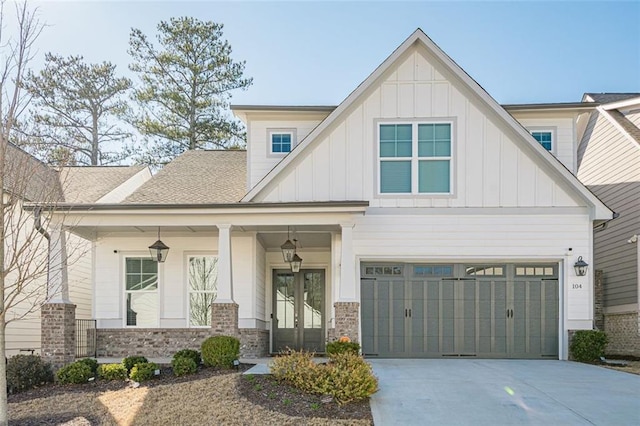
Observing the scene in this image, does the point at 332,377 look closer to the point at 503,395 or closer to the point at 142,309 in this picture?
the point at 503,395

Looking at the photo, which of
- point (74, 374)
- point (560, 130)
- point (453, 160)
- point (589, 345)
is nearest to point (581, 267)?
point (589, 345)

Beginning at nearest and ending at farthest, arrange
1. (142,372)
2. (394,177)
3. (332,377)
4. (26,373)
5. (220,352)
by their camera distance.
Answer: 1. (332,377)
2. (142,372)
3. (26,373)
4. (220,352)
5. (394,177)

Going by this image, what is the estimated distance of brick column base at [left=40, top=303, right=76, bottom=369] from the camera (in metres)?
10.8

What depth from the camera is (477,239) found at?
41.0ft

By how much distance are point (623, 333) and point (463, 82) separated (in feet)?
26.3

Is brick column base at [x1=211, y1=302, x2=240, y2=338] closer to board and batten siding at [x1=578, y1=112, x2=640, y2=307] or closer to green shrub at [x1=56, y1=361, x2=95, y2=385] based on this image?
green shrub at [x1=56, y1=361, x2=95, y2=385]

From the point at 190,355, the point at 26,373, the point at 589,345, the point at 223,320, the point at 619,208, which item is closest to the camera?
the point at 26,373

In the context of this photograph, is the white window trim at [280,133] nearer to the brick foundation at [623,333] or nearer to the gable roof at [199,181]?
the gable roof at [199,181]

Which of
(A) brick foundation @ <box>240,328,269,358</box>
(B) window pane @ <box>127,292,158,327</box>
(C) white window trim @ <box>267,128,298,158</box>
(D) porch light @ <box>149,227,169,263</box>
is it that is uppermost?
(C) white window trim @ <box>267,128,298,158</box>

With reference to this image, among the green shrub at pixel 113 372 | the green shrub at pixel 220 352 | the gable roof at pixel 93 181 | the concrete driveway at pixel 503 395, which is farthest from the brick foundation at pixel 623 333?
the gable roof at pixel 93 181

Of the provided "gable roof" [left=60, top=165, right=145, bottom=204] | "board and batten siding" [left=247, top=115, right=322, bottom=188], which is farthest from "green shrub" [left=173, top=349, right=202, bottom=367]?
"gable roof" [left=60, top=165, right=145, bottom=204]

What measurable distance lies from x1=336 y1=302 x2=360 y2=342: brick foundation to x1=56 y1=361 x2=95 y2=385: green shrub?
463 cm

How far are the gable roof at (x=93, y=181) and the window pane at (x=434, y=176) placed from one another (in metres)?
9.85

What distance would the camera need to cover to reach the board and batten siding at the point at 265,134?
13867mm
